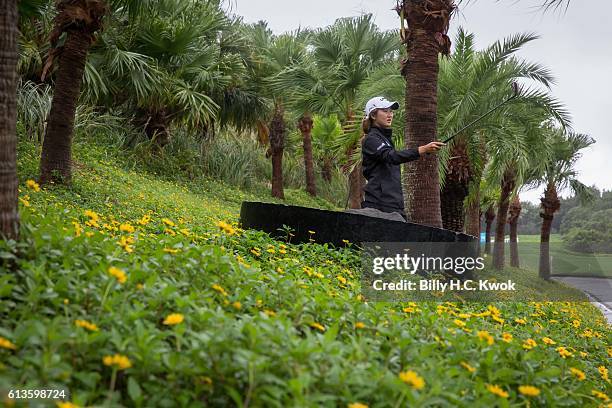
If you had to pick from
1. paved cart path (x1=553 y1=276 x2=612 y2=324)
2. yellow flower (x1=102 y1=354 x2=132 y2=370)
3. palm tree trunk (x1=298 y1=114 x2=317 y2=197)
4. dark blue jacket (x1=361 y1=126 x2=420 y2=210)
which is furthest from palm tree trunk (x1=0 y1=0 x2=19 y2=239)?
palm tree trunk (x1=298 y1=114 x2=317 y2=197)

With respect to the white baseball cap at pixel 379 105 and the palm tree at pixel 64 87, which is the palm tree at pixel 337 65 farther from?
the white baseball cap at pixel 379 105

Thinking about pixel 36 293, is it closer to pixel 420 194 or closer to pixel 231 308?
pixel 231 308

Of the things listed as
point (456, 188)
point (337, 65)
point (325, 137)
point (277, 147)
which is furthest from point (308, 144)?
point (456, 188)

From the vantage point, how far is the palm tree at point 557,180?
923 inches

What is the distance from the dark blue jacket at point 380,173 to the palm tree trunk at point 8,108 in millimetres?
3311

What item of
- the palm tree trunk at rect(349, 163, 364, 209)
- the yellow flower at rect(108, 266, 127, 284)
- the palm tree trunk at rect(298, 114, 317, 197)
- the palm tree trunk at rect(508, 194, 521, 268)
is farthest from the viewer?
the palm tree trunk at rect(508, 194, 521, 268)

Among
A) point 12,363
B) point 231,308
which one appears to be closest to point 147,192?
point 231,308

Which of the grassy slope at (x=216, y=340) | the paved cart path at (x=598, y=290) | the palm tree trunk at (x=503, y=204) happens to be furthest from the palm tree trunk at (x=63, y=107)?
the palm tree trunk at (x=503, y=204)

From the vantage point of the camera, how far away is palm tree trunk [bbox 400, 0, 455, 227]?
793 cm

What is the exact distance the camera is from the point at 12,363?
183 centimetres

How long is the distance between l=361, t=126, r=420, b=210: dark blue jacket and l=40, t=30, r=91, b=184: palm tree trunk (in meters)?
4.77

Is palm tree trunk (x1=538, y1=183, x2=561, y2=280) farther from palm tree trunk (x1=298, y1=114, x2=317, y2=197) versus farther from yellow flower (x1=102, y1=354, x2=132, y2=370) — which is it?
yellow flower (x1=102, y1=354, x2=132, y2=370)

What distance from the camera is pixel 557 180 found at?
1030 inches

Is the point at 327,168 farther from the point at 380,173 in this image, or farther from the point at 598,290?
the point at 380,173
